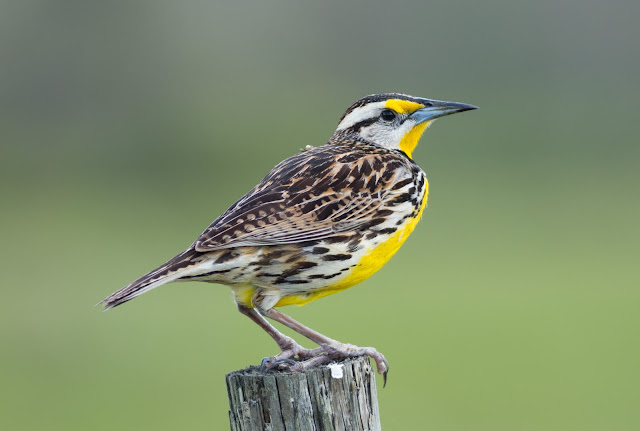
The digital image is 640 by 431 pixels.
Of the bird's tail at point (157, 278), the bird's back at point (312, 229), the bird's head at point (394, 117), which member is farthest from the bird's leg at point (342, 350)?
the bird's head at point (394, 117)

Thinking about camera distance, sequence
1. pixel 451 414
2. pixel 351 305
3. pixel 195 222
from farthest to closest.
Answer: pixel 195 222
pixel 351 305
pixel 451 414

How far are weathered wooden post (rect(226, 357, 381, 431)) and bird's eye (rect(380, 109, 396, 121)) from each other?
1.09 m

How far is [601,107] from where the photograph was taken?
618 inches

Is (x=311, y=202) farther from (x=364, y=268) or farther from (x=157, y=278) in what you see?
(x=157, y=278)

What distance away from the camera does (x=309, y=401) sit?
88.8 inches

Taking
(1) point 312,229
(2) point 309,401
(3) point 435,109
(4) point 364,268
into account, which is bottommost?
(2) point 309,401

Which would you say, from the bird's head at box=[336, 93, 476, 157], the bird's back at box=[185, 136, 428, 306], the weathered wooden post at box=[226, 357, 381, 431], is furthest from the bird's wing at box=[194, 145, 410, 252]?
the weathered wooden post at box=[226, 357, 381, 431]

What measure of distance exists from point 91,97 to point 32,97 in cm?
77

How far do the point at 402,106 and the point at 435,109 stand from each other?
0.34ft

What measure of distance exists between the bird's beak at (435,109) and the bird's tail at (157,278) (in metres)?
0.94

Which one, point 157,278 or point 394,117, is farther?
point 394,117

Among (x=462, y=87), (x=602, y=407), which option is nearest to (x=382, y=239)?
(x=602, y=407)

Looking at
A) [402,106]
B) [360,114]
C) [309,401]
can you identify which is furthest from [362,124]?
[309,401]

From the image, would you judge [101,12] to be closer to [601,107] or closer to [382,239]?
[601,107]
